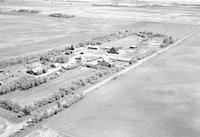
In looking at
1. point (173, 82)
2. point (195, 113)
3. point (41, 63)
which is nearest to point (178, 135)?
point (195, 113)

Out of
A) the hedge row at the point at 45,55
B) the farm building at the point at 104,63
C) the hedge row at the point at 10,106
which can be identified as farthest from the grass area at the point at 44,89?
the hedge row at the point at 45,55

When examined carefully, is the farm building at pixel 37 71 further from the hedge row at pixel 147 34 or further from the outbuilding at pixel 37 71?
the hedge row at pixel 147 34

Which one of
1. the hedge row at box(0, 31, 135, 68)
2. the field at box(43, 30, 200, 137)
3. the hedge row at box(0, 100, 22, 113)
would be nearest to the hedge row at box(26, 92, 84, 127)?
the field at box(43, 30, 200, 137)

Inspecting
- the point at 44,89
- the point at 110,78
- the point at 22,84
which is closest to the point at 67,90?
the point at 44,89

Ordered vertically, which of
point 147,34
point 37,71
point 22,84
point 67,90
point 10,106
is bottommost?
point 10,106

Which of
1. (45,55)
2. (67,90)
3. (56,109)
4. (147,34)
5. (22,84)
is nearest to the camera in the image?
(56,109)

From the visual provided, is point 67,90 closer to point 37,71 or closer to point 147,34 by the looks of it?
point 37,71

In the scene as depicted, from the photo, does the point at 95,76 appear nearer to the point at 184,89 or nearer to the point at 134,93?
the point at 134,93

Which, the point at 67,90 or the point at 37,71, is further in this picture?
the point at 37,71
